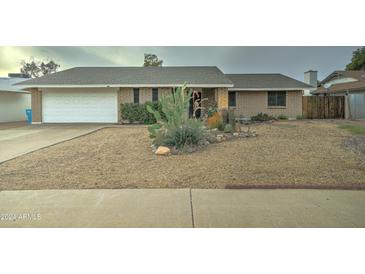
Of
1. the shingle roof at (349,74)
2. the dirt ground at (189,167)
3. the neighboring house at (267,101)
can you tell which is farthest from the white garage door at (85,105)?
the shingle roof at (349,74)

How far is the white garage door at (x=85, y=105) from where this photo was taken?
19.3 m

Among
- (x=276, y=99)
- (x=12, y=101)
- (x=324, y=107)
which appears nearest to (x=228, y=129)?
(x=276, y=99)

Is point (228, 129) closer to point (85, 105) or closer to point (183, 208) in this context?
point (183, 208)

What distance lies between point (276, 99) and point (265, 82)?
5.61 ft

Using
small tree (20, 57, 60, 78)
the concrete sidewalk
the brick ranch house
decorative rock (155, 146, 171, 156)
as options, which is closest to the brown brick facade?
the brick ranch house

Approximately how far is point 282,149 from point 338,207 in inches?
169

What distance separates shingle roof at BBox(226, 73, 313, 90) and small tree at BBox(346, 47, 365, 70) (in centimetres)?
1767

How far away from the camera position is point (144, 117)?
18312 millimetres

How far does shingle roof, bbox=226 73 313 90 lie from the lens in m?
21.3

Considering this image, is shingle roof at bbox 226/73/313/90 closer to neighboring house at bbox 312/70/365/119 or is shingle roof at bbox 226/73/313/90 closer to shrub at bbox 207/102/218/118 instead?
shrub at bbox 207/102/218/118

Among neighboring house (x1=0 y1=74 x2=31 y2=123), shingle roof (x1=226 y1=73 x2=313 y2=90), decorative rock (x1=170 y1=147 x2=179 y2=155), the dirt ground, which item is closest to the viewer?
the dirt ground

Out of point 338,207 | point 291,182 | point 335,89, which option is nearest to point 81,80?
point 291,182

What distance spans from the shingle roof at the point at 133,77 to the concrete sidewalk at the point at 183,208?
14.2 m

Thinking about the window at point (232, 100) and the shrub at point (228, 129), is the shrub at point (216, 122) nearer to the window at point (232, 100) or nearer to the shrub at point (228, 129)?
the shrub at point (228, 129)
